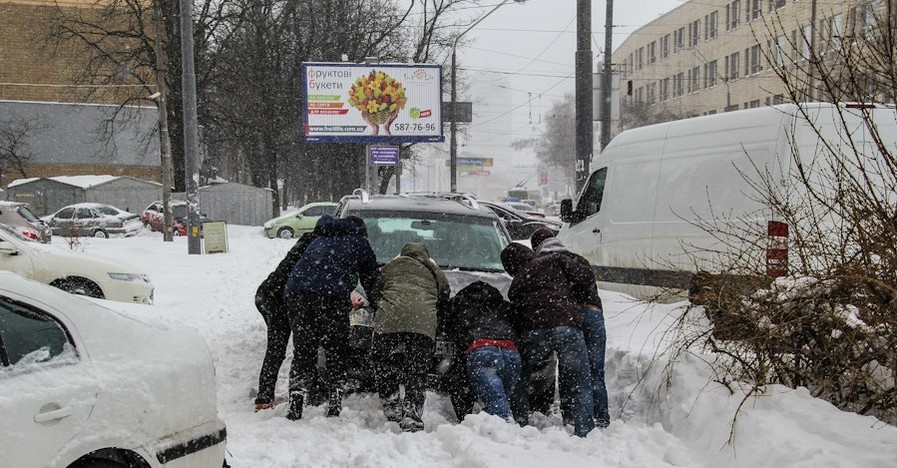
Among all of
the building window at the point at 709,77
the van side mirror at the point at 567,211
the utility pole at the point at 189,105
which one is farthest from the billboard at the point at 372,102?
the building window at the point at 709,77

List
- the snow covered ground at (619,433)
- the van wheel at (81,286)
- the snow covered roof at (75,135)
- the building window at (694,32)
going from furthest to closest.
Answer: the building window at (694,32)
the snow covered roof at (75,135)
the van wheel at (81,286)
the snow covered ground at (619,433)

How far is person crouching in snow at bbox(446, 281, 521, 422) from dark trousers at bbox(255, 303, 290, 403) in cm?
129

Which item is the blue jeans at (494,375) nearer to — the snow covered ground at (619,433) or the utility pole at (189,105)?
the snow covered ground at (619,433)

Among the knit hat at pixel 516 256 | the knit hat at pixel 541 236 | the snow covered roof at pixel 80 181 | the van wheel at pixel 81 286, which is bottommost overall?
the van wheel at pixel 81 286

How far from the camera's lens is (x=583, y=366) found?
5484 mm

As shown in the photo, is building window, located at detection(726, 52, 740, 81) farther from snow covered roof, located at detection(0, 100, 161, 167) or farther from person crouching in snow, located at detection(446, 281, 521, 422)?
person crouching in snow, located at detection(446, 281, 521, 422)

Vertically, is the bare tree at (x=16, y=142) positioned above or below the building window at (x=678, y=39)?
below

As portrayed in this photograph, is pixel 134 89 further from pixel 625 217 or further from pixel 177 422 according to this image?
pixel 177 422

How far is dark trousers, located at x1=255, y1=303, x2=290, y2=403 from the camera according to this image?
19.5ft

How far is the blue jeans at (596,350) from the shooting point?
5.83m

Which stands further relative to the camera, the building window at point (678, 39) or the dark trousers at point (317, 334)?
the building window at point (678, 39)

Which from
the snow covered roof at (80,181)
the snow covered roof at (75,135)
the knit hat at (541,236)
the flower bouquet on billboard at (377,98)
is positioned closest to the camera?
the knit hat at (541,236)

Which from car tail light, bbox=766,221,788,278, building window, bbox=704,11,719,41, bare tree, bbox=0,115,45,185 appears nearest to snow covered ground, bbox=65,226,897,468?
car tail light, bbox=766,221,788,278

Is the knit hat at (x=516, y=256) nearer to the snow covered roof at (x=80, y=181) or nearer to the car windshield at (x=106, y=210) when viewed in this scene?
the car windshield at (x=106, y=210)
